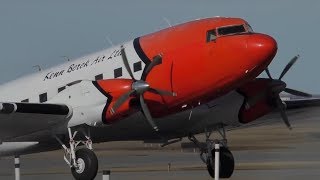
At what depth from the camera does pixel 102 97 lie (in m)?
26.9

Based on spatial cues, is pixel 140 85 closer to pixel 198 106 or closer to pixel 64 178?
pixel 198 106

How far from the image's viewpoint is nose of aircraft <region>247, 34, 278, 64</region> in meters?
26.2

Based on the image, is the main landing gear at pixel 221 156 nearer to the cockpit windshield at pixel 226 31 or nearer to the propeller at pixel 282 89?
the propeller at pixel 282 89

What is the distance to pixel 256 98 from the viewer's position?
30047 mm

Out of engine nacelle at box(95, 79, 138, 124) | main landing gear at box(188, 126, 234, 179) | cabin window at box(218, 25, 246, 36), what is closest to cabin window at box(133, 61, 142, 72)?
engine nacelle at box(95, 79, 138, 124)

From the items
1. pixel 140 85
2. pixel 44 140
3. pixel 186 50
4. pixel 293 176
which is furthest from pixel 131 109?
pixel 293 176

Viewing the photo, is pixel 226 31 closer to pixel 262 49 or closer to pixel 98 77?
pixel 262 49

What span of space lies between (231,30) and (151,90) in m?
3.67

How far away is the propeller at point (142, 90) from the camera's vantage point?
26.4 meters

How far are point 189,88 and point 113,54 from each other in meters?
3.66

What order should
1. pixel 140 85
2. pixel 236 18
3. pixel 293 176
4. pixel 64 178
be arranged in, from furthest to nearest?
pixel 64 178 → pixel 293 176 → pixel 236 18 → pixel 140 85

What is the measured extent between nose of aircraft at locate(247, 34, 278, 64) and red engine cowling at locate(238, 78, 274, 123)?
3.67 m

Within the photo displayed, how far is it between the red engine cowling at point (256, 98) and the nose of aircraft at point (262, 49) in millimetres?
3665

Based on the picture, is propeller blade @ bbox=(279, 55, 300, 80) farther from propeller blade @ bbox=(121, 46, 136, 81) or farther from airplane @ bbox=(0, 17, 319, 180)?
propeller blade @ bbox=(121, 46, 136, 81)
